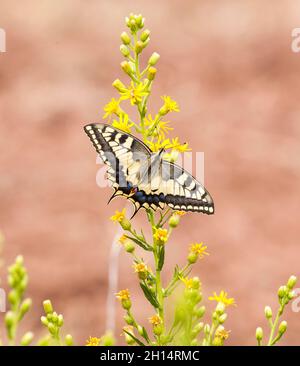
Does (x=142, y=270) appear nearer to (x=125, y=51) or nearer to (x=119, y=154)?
(x=119, y=154)

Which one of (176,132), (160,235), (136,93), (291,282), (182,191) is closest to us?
(160,235)

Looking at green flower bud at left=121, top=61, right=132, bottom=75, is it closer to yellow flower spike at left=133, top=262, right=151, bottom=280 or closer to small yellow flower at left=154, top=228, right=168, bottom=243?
small yellow flower at left=154, top=228, right=168, bottom=243

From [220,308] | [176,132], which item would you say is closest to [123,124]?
[220,308]

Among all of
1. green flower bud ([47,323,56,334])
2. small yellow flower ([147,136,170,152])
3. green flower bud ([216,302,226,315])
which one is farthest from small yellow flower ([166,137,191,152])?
green flower bud ([47,323,56,334])

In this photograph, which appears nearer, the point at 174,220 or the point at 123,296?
the point at 174,220

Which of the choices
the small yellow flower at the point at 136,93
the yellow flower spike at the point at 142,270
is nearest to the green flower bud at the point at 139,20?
the small yellow flower at the point at 136,93
